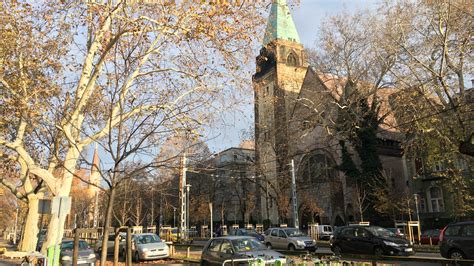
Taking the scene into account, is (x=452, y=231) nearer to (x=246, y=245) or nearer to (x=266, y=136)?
(x=246, y=245)

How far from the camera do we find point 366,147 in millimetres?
39594

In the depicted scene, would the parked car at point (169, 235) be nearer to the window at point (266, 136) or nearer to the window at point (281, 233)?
the window at point (266, 136)

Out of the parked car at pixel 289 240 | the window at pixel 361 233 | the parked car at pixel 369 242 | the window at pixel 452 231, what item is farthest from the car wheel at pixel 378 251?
the parked car at pixel 289 240

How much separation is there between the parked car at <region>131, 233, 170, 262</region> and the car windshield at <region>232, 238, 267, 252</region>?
862cm

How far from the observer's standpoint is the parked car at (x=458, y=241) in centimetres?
1502

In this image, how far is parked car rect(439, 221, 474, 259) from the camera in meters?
15.0

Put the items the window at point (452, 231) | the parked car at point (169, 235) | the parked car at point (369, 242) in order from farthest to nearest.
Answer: the parked car at point (169, 235) → the parked car at point (369, 242) → the window at point (452, 231)

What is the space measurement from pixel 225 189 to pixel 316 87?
85.8 feet

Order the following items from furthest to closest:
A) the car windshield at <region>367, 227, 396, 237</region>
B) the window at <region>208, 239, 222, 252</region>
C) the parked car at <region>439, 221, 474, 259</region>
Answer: the car windshield at <region>367, 227, 396, 237</region> → the parked car at <region>439, 221, 474, 259</region> → the window at <region>208, 239, 222, 252</region>

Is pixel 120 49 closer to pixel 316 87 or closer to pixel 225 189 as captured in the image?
pixel 316 87

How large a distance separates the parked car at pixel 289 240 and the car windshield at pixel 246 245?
33.7 feet

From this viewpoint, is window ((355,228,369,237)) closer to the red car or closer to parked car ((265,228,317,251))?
parked car ((265,228,317,251))

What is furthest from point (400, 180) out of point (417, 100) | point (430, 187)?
point (417, 100)

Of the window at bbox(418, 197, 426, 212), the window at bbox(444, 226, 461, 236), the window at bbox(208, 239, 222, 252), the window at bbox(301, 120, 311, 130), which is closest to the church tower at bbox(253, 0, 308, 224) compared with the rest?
the window at bbox(301, 120, 311, 130)
